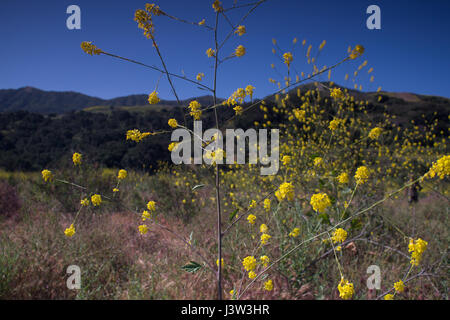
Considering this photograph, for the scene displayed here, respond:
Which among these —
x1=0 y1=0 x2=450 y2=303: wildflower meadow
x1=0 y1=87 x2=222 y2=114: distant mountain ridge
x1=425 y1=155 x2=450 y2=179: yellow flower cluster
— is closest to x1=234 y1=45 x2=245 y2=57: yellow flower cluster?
x1=0 y1=0 x2=450 y2=303: wildflower meadow

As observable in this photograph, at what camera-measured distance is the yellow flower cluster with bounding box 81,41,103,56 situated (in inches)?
50.4

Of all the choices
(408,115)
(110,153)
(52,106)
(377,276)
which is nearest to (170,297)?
(377,276)

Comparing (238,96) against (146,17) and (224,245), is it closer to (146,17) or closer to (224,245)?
(146,17)

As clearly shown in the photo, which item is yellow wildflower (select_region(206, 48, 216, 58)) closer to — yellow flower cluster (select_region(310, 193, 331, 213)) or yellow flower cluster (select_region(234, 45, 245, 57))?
yellow flower cluster (select_region(234, 45, 245, 57))

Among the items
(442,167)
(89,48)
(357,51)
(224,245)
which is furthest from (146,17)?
(224,245)

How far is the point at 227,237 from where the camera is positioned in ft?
10.0

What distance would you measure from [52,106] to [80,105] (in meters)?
6.50

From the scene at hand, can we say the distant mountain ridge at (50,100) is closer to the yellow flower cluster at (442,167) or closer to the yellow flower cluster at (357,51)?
the yellow flower cluster at (357,51)

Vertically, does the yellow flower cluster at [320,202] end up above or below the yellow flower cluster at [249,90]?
below

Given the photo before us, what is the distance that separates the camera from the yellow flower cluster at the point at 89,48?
1.28m

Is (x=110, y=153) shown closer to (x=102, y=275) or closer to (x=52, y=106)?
(x=102, y=275)

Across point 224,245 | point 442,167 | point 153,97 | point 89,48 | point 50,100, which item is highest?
point 50,100

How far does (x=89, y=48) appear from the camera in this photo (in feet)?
4.25

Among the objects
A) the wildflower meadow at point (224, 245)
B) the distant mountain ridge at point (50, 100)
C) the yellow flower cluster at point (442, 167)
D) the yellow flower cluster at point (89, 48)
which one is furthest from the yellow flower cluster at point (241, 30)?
the distant mountain ridge at point (50, 100)
